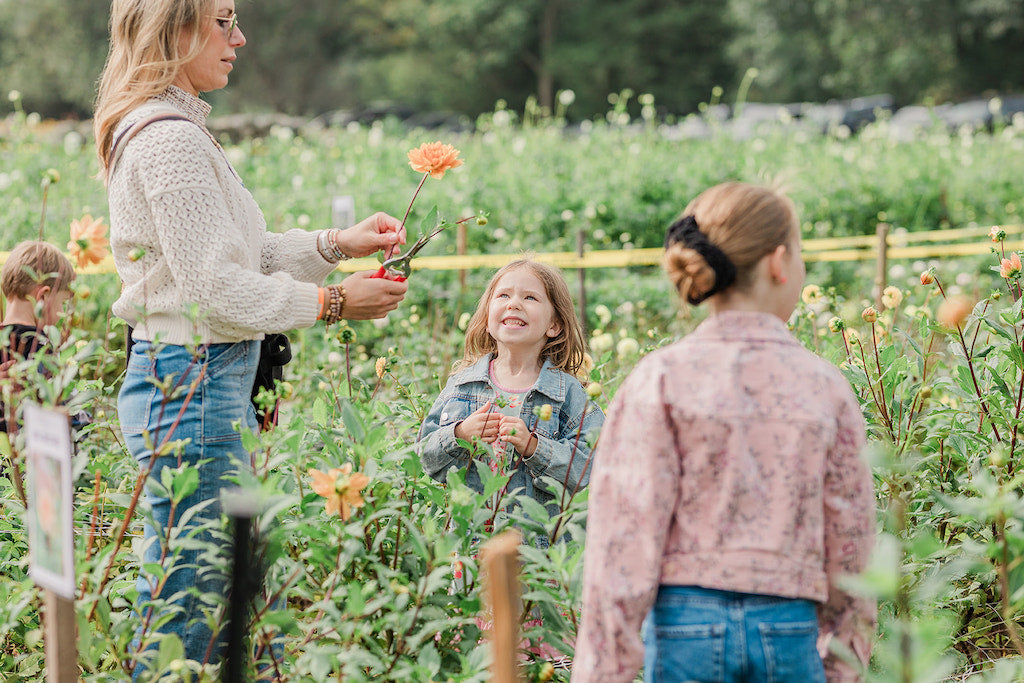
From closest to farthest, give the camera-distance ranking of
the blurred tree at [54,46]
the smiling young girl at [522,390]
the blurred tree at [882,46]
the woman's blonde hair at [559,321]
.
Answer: the smiling young girl at [522,390], the woman's blonde hair at [559,321], the blurred tree at [882,46], the blurred tree at [54,46]

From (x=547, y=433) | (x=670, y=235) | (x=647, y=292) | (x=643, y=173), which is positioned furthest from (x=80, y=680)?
(x=643, y=173)

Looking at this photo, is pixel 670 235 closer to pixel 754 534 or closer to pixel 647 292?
→ pixel 754 534

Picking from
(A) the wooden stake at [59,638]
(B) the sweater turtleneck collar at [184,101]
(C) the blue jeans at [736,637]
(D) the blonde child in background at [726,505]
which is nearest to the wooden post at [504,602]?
(D) the blonde child in background at [726,505]

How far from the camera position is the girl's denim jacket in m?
2.13

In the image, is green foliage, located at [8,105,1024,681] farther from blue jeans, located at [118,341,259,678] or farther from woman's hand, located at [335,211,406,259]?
woman's hand, located at [335,211,406,259]

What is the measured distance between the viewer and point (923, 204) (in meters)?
7.74

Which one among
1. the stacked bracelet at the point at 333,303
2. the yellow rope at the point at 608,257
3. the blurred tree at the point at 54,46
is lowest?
the stacked bracelet at the point at 333,303

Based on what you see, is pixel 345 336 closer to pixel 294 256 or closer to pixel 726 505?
pixel 294 256

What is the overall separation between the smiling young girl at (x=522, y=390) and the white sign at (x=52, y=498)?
2.96 ft

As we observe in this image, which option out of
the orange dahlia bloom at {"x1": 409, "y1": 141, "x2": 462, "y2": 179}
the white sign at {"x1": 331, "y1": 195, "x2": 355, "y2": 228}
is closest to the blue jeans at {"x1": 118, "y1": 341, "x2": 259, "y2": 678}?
the orange dahlia bloom at {"x1": 409, "y1": 141, "x2": 462, "y2": 179}

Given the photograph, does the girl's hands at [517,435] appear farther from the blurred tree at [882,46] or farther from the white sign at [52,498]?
the blurred tree at [882,46]

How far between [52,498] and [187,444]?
0.43 meters

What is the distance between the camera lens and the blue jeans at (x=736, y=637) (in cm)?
135

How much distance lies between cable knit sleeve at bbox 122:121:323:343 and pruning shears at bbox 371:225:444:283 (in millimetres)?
195
